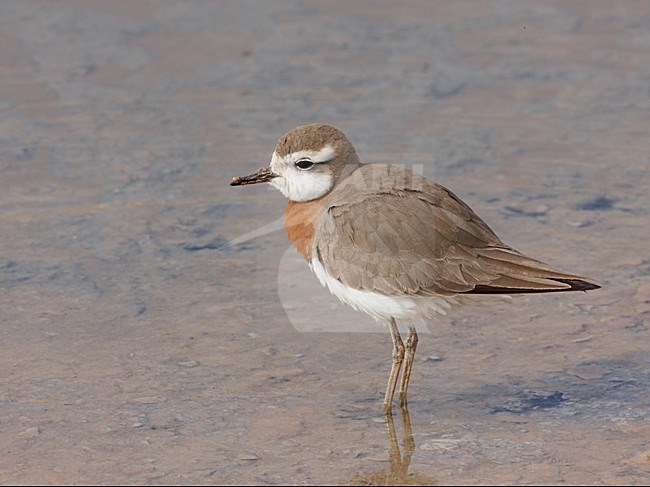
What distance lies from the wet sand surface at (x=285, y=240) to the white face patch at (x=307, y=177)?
1.19m

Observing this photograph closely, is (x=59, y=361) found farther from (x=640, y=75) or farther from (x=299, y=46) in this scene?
(x=640, y=75)

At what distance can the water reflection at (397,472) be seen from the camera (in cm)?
660

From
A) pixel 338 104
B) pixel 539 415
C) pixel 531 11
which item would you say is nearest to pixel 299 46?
pixel 338 104

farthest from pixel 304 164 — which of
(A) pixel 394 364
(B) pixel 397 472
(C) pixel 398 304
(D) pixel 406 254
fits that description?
(B) pixel 397 472

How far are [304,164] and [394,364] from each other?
1.52 meters

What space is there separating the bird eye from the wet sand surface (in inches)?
53.6

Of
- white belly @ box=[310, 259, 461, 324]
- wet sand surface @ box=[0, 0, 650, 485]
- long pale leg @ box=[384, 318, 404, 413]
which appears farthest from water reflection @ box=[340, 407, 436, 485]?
white belly @ box=[310, 259, 461, 324]

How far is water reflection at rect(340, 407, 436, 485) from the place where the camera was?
21.7 ft

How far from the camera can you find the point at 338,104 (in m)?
12.4

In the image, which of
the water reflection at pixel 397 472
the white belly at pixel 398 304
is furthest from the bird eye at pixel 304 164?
the water reflection at pixel 397 472

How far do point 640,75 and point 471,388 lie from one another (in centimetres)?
688

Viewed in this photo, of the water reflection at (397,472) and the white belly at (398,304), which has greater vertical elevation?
the white belly at (398,304)

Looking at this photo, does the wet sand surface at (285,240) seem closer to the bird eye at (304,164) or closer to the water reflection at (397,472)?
the water reflection at (397,472)

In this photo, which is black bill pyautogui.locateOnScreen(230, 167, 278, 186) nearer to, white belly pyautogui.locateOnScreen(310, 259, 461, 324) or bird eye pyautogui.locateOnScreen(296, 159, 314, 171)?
bird eye pyautogui.locateOnScreen(296, 159, 314, 171)
